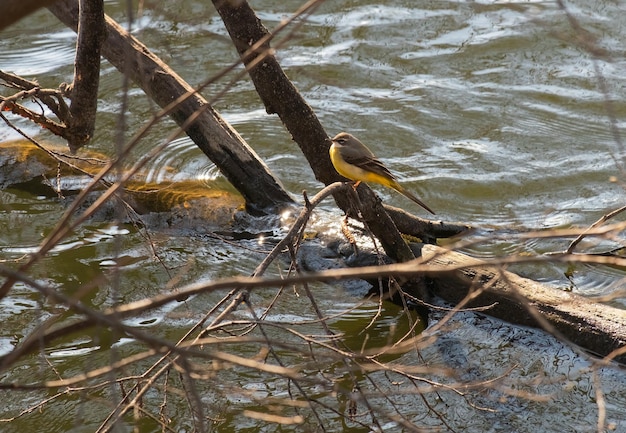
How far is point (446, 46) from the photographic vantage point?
11547 millimetres

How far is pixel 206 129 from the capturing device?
24.0 ft

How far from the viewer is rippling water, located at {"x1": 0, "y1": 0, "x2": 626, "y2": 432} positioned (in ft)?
23.5

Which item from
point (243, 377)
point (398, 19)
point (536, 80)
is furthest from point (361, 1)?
point (243, 377)

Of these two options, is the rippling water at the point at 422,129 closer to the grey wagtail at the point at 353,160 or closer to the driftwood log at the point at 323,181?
the driftwood log at the point at 323,181

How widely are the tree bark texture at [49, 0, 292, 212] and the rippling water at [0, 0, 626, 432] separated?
0.97ft

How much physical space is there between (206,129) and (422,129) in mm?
3389

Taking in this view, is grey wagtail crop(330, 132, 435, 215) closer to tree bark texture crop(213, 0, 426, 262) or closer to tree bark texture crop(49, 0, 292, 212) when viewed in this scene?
tree bark texture crop(213, 0, 426, 262)

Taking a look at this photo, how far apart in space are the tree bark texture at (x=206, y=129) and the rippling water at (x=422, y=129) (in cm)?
30

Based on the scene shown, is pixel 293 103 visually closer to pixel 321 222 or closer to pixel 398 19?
pixel 321 222

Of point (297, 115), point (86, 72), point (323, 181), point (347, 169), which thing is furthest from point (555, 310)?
point (86, 72)

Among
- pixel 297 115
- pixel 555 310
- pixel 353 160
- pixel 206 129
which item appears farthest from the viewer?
pixel 206 129

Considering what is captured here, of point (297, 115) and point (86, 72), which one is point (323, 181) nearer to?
point (297, 115)

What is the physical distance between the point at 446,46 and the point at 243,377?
6.83 m

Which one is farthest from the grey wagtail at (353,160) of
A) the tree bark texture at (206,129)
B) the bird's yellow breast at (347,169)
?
the tree bark texture at (206,129)
